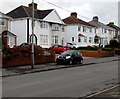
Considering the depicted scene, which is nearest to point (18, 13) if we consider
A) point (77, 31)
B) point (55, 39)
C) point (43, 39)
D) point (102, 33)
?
point (43, 39)

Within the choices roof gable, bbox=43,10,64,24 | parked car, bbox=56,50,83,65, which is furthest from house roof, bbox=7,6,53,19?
parked car, bbox=56,50,83,65

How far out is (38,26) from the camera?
188 feet

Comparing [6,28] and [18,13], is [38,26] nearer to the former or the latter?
[18,13]

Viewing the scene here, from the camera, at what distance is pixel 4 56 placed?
2698 cm

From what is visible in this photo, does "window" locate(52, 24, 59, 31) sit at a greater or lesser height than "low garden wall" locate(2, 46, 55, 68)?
greater

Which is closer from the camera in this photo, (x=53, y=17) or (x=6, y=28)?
(x=6, y=28)

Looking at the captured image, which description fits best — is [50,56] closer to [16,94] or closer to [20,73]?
[20,73]

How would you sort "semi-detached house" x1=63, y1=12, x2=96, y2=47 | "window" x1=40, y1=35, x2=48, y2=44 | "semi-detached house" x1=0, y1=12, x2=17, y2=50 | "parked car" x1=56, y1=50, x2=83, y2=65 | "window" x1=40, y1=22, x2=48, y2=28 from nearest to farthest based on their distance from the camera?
"parked car" x1=56, y1=50, x2=83, y2=65, "semi-detached house" x1=0, y1=12, x2=17, y2=50, "window" x1=40, y1=22, x2=48, y2=28, "window" x1=40, y1=35, x2=48, y2=44, "semi-detached house" x1=63, y1=12, x2=96, y2=47

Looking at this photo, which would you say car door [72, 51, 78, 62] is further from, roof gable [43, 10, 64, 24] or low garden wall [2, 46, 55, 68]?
roof gable [43, 10, 64, 24]

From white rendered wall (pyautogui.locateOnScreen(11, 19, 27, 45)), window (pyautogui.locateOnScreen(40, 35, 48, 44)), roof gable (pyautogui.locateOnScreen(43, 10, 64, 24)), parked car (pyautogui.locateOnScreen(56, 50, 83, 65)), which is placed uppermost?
roof gable (pyautogui.locateOnScreen(43, 10, 64, 24))

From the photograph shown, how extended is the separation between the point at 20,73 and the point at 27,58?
674cm

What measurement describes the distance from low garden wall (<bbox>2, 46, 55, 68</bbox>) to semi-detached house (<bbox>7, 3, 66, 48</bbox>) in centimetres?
2144

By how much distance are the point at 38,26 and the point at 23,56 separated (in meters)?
28.9

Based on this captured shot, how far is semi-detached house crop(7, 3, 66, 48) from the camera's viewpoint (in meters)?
55.5
